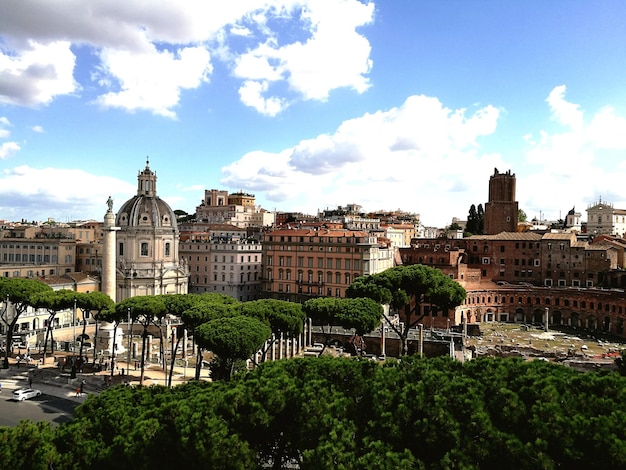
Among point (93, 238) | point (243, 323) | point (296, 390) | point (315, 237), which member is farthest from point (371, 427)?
point (93, 238)

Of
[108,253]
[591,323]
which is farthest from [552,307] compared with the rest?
[108,253]

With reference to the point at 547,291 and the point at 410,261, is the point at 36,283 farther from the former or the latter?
the point at 547,291

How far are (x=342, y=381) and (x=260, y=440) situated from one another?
3012 mm

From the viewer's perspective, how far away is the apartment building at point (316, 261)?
217 feet

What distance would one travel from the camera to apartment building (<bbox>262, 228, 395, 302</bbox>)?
6619 centimetres

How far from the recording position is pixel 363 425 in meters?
14.3

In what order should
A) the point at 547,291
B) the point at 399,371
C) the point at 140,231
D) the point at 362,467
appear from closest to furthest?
the point at 362,467, the point at 399,371, the point at 140,231, the point at 547,291

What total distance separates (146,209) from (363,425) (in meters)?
60.9

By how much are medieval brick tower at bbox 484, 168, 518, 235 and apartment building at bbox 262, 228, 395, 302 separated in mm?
32917

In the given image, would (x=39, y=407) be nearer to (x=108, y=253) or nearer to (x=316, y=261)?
(x=108, y=253)

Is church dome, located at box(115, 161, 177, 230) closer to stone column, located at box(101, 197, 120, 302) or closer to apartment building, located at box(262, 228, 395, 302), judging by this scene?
apartment building, located at box(262, 228, 395, 302)

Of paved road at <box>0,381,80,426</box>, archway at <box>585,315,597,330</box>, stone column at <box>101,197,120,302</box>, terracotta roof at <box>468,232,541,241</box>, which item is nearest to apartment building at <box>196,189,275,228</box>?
terracotta roof at <box>468,232,541,241</box>

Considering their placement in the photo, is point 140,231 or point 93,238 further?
point 93,238

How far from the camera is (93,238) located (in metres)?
82.8
